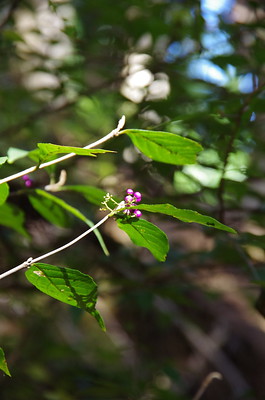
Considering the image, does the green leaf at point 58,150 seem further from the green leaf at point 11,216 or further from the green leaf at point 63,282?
the green leaf at point 11,216

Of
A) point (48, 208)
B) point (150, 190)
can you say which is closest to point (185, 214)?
point (48, 208)

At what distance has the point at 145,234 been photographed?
67cm

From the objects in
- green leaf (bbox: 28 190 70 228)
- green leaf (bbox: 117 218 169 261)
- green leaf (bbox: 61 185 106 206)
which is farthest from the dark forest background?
green leaf (bbox: 117 218 169 261)

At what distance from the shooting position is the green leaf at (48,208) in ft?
3.06

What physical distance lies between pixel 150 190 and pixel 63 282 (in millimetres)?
1029

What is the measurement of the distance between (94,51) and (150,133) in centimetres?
120

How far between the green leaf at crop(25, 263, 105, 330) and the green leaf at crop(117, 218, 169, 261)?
82mm

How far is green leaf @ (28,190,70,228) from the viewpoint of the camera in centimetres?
93

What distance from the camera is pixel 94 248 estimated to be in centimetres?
184

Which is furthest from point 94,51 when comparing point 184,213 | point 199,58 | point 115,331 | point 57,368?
point 115,331

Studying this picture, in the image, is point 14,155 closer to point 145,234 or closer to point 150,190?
point 145,234

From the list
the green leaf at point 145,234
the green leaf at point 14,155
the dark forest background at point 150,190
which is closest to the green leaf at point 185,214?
the green leaf at point 145,234

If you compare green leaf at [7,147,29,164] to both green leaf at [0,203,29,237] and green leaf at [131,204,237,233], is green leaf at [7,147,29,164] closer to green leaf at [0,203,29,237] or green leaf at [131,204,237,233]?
green leaf at [131,204,237,233]

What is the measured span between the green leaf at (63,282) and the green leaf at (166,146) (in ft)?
0.62
